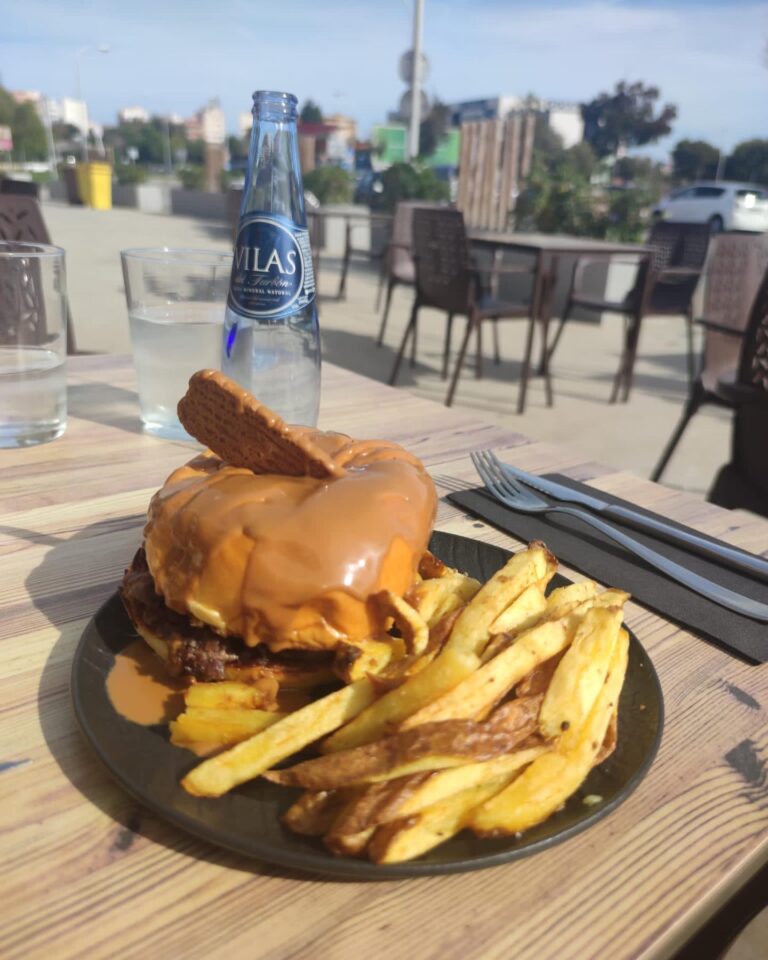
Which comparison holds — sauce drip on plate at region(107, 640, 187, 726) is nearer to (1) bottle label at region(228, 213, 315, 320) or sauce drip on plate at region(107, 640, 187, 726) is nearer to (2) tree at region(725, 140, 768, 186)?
(1) bottle label at region(228, 213, 315, 320)

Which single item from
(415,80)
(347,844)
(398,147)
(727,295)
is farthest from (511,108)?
(347,844)

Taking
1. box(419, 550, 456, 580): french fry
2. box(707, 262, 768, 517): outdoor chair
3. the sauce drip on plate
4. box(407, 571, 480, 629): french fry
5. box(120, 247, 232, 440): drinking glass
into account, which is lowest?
box(707, 262, 768, 517): outdoor chair

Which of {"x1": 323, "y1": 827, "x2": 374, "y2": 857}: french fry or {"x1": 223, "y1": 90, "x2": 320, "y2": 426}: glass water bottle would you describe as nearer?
{"x1": 323, "y1": 827, "x2": 374, "y2": 857}: french fry

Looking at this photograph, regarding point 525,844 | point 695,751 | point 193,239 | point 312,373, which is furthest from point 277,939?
point 193,239

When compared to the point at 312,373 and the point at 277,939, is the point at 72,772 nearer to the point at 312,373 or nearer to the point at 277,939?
the point at 277,939

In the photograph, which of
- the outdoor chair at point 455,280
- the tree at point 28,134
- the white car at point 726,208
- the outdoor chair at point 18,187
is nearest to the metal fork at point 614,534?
the outdoor chair at point 18,187

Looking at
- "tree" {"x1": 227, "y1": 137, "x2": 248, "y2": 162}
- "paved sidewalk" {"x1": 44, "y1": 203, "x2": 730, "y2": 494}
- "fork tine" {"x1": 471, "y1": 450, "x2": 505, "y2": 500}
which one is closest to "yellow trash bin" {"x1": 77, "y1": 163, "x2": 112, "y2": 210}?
"paved sidewalk" {"x1": 44, "y1": 203, "x2": 730, "y2": 494}

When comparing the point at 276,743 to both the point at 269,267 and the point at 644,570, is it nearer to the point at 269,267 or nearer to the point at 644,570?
the point at 644,570
